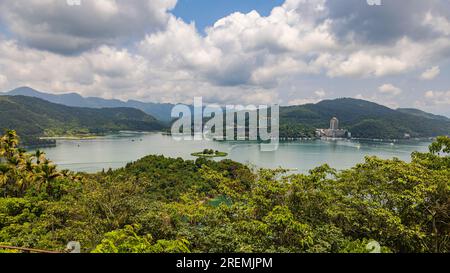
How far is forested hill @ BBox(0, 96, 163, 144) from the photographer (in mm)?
92250

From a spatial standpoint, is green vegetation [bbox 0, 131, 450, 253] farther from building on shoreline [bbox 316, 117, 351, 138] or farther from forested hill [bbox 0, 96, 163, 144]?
building on shoreline [bbox 316, 117, 351, 138]

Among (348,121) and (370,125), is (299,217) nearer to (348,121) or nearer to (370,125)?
(370,125)

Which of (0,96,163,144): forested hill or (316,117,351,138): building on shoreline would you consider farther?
(316,117,351,138): building on shoreline

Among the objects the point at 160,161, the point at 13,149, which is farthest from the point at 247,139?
the point at 13,149

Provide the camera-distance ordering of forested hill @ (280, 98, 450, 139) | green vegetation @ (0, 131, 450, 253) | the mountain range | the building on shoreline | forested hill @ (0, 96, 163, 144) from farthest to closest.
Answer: the building on shoreline, the mountain range, forested hill @ (280, 98, 450, 139), forested hill @ (0, 96, 163, 144), green vegetation @ (0, 131, 450, 253)

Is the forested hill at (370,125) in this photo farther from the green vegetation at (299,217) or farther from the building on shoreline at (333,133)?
the green vegetation at (299,217)

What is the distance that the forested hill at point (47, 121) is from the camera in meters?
92.2

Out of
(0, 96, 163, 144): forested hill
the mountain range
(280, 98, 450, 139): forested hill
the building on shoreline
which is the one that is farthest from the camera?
the building on shoreline

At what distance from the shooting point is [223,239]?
599 cm

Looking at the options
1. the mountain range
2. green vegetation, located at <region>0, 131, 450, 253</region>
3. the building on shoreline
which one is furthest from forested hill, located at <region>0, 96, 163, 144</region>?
the building on shoreline
